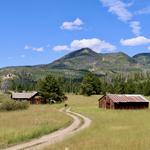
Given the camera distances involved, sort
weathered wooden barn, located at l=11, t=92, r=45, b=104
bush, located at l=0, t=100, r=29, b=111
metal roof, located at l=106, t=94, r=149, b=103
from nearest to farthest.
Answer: bush, located at l=0, t=100, r=29, b=111, metal roof, located at l=106, t=94, r=149, b=103, weathered wooden barn, located at l=11, t=92, r=45, b=104

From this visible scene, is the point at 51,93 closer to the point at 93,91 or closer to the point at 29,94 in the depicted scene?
the point at 29,94

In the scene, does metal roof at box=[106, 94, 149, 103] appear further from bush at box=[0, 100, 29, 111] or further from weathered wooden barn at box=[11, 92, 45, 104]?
weathered wooden barn at box=[11, 92, 45, 104]

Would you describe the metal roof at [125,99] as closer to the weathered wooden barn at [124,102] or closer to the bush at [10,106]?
the weathered wooden barn at [124,102]

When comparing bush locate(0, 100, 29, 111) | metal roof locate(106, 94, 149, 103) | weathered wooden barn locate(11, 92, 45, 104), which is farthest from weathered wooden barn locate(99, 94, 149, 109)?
weathered wooden barn locate(11, 92, 45, 104)

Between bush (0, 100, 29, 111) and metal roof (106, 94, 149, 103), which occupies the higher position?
metal roof (106, 94, 149, 103)

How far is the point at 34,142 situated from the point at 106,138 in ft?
22.8

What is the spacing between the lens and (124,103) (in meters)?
114

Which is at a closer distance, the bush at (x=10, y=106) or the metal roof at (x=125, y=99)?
the bush at (x=10, y=106)

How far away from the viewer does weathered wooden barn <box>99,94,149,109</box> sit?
11281 centimetres

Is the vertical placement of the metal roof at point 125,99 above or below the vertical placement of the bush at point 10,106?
above

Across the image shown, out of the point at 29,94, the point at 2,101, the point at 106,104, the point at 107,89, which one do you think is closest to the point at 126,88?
the point at 107,89

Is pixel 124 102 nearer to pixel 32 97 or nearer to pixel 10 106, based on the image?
pixel 10 106

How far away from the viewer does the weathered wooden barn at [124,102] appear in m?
113

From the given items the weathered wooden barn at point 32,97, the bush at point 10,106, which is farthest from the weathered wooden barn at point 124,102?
the weathered wooden barn at point 32,97
